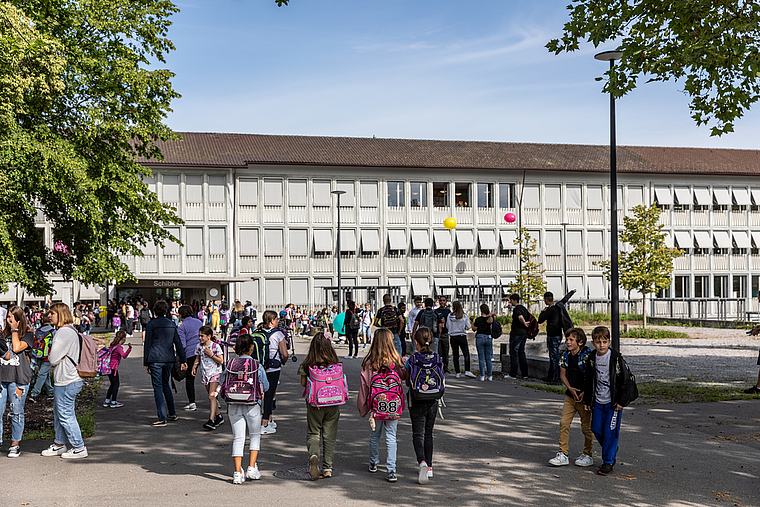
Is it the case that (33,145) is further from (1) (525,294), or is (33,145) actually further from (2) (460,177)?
(2) (460,177)

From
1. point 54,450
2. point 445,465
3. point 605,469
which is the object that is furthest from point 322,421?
point 54,450

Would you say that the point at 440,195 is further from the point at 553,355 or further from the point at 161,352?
the point at 161,352

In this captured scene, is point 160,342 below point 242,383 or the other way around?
the other way around

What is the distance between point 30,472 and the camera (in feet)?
26.9

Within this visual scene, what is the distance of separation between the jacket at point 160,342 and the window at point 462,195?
4535cm

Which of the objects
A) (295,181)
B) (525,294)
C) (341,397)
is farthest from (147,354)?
(295,181)

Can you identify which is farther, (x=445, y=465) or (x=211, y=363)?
(x=211, y=363)

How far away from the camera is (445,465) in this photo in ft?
27.7

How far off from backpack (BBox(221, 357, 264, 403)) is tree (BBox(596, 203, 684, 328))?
34.2 metres

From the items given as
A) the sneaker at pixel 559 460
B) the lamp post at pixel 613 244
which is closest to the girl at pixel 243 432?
the sneaker at pixel 559 460

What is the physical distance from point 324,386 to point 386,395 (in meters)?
0.63

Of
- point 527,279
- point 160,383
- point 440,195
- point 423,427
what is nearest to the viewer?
point 423,427

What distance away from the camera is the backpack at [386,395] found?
7758 mm

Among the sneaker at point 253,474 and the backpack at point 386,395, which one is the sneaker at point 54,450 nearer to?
the sneaker at point 253,474
